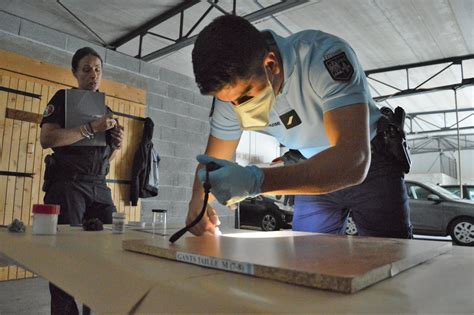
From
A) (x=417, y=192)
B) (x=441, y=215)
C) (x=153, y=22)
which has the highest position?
(x=153, y=22)

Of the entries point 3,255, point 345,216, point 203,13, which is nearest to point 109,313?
point 3,255

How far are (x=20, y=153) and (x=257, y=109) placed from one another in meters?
2.44

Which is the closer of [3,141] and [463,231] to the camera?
[3,141]

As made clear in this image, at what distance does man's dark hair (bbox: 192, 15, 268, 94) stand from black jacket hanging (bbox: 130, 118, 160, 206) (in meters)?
2.64

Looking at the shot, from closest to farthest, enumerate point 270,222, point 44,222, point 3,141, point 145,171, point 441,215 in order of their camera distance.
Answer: point 44,222 → point 3,141 → point 145,171 → point 441,215 → point 270,222

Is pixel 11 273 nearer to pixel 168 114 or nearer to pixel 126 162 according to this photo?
pixel 126 162

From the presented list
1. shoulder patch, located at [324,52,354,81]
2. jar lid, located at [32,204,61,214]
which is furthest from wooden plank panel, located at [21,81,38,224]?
shoulder patch, located at [324,52,354,81]

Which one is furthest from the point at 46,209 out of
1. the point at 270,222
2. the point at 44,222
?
the point at 270,222

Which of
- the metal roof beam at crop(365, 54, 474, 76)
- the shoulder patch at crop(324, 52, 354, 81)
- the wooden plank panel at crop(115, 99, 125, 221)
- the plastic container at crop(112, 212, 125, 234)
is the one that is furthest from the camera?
the metal roof beam at crop(365, 54, 474, 76)

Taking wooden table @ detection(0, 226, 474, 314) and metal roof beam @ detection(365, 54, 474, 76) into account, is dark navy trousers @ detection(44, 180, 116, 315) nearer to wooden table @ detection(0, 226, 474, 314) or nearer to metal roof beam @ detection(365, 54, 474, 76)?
wooden table @ detection(0, 226, 474, 314)

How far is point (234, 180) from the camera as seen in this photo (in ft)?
2.24

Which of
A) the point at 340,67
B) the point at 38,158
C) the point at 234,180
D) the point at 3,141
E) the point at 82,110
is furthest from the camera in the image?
the point at 38,158

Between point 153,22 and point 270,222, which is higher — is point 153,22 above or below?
above

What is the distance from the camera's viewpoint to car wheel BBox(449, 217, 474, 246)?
199 inches
